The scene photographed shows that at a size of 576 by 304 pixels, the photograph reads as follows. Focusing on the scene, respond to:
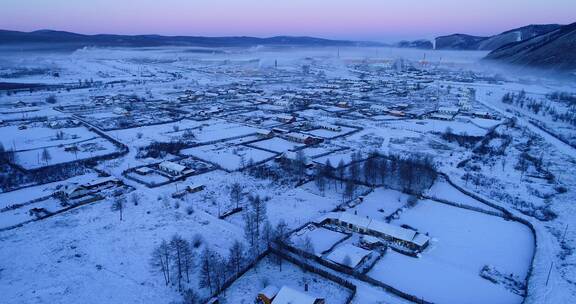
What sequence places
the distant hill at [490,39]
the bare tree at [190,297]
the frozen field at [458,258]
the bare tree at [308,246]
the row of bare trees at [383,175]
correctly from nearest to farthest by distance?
the bare tree at [190,297]
the frozen field at [458,258]
the bare tree at [308,246]
the row of bare trees at [383,175]
the distant hill at [490,39]

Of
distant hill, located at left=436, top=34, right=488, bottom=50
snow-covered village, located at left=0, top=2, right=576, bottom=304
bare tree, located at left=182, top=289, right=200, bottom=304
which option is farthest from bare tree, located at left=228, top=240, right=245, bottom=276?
distant hill, located at left=436, top=34, right=488, bottom=50

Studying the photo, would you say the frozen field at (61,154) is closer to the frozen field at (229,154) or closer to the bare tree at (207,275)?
the frozen field at (229,154)

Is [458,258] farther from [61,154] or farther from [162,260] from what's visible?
[61,154]

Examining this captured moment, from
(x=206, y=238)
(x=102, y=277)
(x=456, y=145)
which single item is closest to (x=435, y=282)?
(x=206, y=238)

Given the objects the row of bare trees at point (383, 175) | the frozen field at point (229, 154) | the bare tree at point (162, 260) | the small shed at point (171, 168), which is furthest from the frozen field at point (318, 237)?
the small shed at point (171, 168)

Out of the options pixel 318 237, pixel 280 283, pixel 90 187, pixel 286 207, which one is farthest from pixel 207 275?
pixel 90 187

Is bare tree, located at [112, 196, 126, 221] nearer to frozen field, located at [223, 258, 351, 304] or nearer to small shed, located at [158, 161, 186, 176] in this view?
small shed, located at [158, 161, 186, 176]
